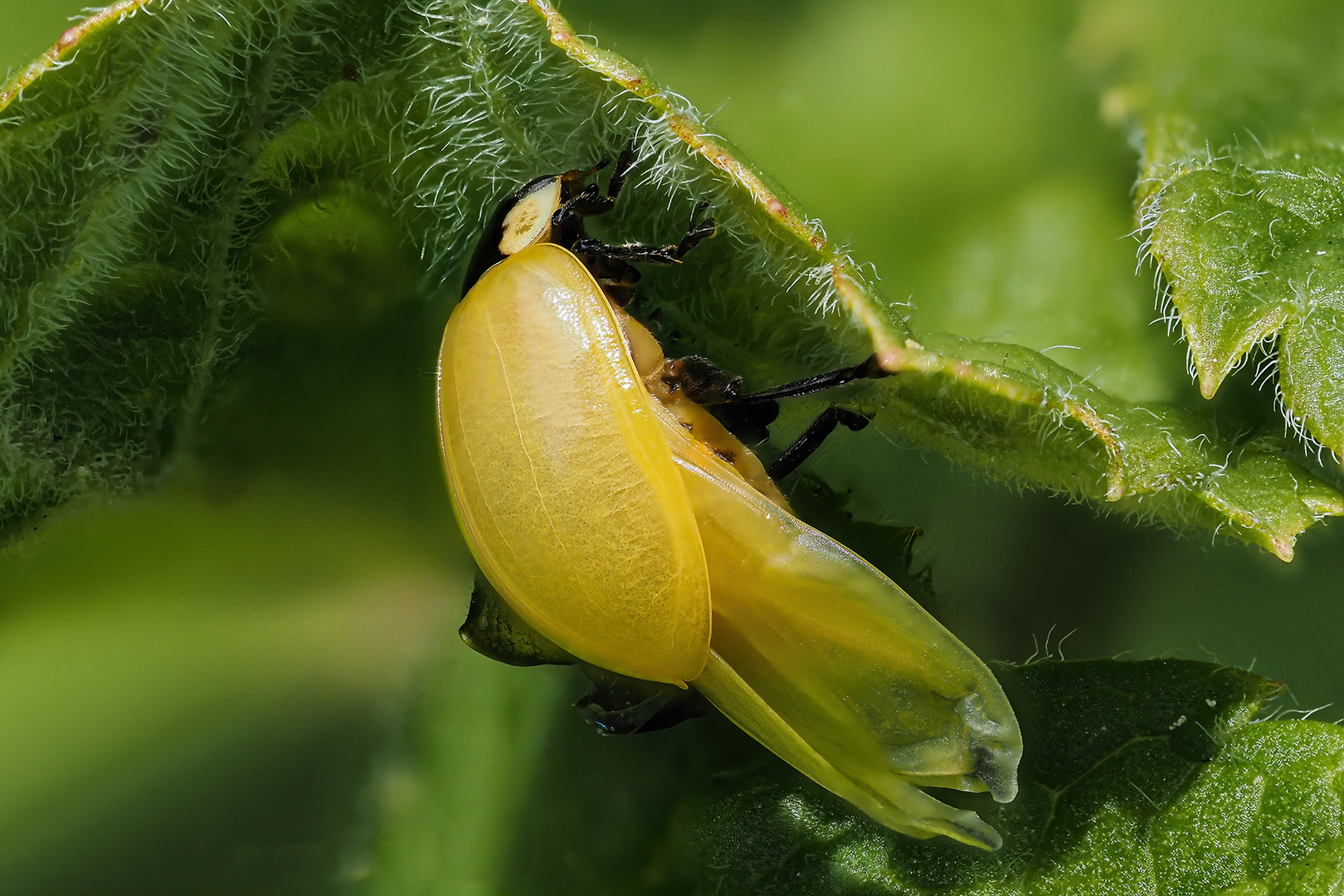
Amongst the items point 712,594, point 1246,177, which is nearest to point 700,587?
point 712,594

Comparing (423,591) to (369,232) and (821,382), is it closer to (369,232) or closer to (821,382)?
(369,232)

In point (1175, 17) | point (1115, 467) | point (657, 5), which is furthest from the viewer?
point (657, 5)

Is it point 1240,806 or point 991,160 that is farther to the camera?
point 991,160

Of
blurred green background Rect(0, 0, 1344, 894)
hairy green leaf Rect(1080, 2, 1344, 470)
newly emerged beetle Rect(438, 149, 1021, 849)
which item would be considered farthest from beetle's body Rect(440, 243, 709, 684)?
hairy green leaf Rect(1080, 2, 1344, 470)

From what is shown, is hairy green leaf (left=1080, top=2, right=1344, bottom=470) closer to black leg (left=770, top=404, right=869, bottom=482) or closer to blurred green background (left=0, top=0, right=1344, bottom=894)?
blurred green background (left=0, top=0, right=1344, bottom=894)

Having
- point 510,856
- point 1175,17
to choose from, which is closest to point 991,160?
point 1175,17

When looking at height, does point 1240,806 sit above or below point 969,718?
below

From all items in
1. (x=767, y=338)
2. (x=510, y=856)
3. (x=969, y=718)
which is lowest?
(x=510, y=856)

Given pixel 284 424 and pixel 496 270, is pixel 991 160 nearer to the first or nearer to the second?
pixel 496 270
